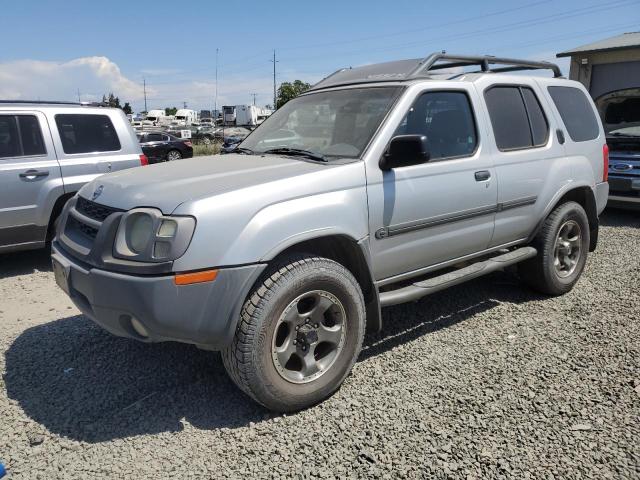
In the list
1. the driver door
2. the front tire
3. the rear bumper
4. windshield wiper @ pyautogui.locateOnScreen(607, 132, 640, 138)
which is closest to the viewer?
the front tire

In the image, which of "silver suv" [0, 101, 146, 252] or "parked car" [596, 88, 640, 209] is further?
"parked car" [596, 88, 640, 209]

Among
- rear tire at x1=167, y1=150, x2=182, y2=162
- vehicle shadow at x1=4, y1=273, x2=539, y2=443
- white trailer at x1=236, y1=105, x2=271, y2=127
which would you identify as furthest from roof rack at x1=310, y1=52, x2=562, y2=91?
white trailer at x1=236, y1=105, x2=271, y2=127

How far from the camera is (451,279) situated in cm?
378

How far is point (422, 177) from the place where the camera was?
3.49m

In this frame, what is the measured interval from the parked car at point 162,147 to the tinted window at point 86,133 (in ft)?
53.7

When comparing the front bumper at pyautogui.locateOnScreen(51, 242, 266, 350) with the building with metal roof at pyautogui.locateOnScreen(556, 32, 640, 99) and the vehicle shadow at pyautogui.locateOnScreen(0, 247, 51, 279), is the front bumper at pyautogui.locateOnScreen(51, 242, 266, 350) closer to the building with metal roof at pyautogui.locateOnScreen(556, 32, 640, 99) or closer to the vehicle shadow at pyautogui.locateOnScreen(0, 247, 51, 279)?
the vehicle shadow at pyautogui.locateOnScreen(0, 247, 51, 279)

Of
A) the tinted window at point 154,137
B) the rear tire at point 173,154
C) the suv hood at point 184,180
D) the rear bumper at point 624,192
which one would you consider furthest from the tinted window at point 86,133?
the tinted window at point 154,137

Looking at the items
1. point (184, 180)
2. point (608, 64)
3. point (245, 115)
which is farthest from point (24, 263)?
point (245, 115)

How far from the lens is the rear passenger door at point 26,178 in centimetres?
568

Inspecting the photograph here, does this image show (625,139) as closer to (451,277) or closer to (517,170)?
(517,170)

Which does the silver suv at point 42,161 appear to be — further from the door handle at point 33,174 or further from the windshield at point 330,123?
the windshield at point 330,123

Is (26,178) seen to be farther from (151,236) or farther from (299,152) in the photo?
(151,236)

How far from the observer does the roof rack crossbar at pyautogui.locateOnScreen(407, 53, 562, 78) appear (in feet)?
12.7

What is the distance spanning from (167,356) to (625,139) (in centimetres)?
844
